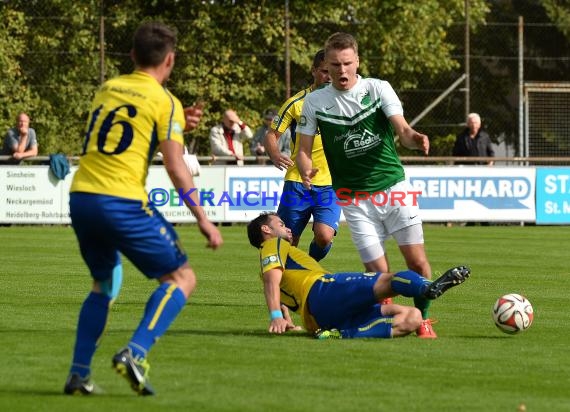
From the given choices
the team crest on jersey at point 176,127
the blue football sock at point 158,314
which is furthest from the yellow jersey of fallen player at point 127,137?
the blue football sock at point 158,314

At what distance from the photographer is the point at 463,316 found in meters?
11.9

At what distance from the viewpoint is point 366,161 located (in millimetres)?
10398

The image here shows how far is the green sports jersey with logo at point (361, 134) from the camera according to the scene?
10.3m

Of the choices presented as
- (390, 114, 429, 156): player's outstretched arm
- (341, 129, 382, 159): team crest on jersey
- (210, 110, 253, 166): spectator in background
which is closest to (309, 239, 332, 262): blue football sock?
(341, 129, 382, 159): team crest on jersey

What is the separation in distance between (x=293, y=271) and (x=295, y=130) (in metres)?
2.66

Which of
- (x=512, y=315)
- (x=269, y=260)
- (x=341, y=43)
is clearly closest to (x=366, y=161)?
(x=341, y=43)

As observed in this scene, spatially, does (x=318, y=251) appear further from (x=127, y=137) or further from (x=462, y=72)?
(x=462, y=72)

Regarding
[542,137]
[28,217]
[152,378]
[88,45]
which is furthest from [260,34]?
[152,378]

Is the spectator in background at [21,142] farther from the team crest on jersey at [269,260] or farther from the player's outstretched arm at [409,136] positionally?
the player's outstretched arm at [409,136]

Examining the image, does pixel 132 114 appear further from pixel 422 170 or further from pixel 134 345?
pixel 422 170

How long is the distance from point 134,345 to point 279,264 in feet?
10.6

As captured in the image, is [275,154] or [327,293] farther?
[275,154]

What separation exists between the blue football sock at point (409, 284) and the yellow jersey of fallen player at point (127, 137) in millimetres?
2596

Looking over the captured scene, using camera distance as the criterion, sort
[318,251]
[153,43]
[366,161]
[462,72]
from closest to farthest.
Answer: [153,43] → [366,161] → [318,251] → [462,72]
